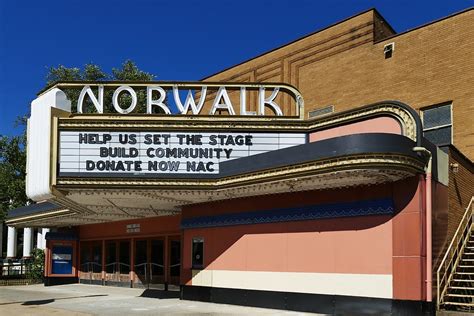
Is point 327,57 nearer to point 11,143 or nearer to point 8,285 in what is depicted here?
point 8,285

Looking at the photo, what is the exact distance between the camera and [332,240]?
14.5 m

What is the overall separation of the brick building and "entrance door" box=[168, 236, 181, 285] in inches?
2.4

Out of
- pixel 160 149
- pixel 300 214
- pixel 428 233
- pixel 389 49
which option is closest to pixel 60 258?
pixel 160 149

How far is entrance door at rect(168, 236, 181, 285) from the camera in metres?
22.5

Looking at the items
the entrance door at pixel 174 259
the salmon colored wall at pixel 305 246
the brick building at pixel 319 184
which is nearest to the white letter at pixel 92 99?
the brick building at pixel 319 184

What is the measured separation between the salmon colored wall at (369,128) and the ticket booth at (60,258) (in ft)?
59.6

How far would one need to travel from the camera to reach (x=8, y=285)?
28766mm

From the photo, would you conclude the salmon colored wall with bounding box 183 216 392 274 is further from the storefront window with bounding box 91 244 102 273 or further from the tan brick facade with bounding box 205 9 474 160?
the storefront window with bounding box 91 244 102 273

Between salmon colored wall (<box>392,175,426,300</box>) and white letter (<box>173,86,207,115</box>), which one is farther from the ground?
white letter (<box>173,86,207,115</box>)

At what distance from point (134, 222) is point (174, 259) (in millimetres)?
3385

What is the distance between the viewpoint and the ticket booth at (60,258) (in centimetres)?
2820

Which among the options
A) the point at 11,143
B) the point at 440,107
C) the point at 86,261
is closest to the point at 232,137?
the point at 440,107

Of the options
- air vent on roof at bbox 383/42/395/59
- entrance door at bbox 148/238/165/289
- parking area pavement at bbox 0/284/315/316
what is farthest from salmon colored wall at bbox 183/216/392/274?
air vent on roof at bbox 383/42/395/59

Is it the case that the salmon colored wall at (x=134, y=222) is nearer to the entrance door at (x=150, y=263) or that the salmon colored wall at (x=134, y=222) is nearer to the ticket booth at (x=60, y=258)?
the entrance door at (x=150, y=263)
